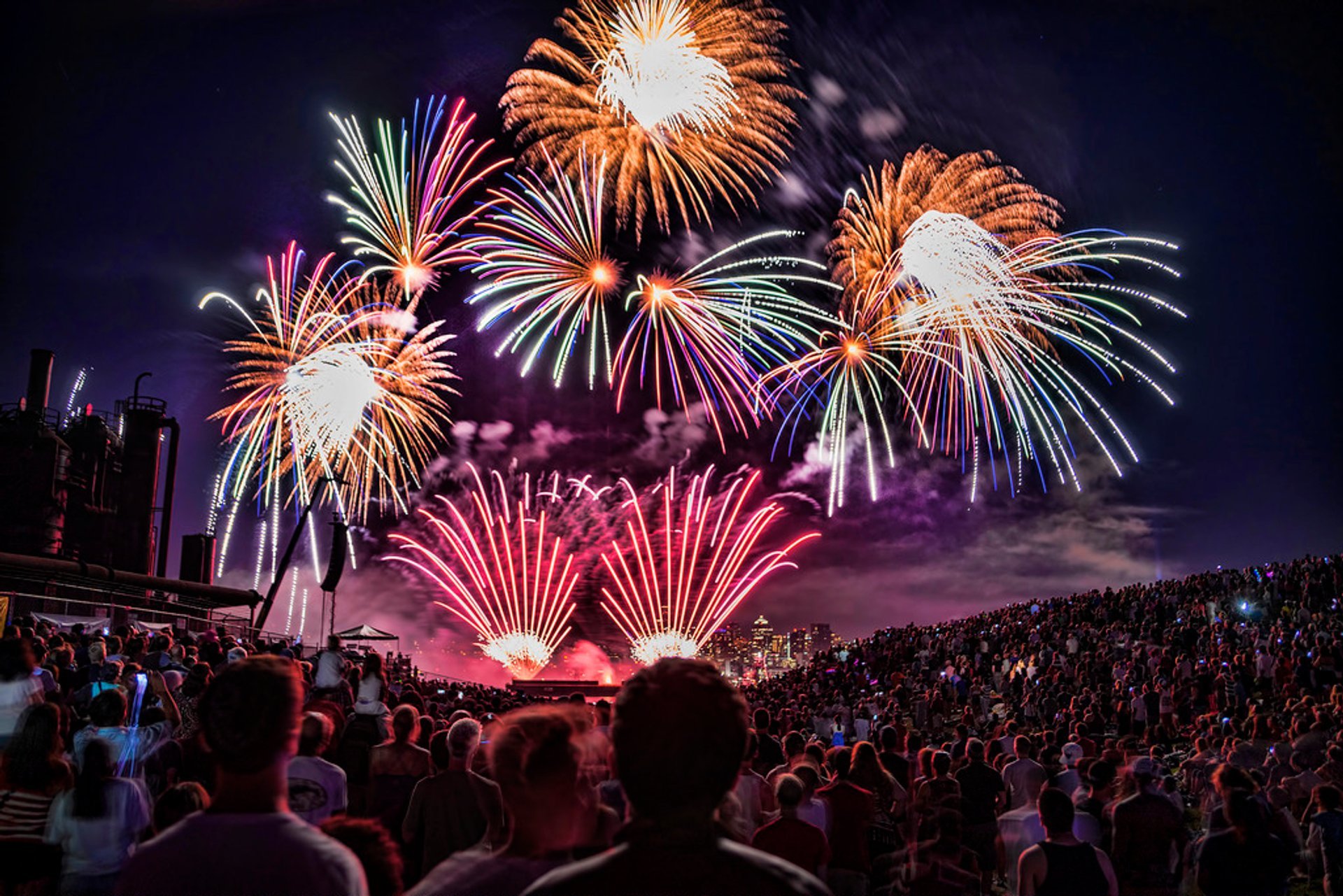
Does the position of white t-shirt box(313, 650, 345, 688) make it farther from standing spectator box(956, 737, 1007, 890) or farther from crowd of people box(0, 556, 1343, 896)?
standing spectator box(956, 737, 1007, 890)

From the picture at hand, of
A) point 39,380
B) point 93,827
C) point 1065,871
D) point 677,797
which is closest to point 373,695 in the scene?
point 93,827

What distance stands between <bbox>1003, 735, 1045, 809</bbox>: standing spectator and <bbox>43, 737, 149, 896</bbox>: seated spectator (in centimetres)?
706

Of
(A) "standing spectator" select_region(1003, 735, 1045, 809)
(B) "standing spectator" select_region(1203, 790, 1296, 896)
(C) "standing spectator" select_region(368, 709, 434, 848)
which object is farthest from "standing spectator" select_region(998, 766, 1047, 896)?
(C) "standing spectator" select_region(368, 709, 434, 848)

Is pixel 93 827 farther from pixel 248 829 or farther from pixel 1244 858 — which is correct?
pixel 1244 858

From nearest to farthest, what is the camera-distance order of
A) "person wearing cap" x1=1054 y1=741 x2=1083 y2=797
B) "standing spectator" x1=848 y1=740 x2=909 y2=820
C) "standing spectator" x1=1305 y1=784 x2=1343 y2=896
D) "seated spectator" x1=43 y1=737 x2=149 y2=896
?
"seated spectator" x1=43 y1=737 x2=149 y2=896 → "standing spectator" x1=1305 y1=784 x2=1343 y2=896 → "standing spectator" x1=848 y1=740 x2=909 y2=820 → "person wearing cap" x1=1054 y1=741 x2=1083 y2=797

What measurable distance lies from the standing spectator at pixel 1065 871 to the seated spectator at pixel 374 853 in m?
3.30

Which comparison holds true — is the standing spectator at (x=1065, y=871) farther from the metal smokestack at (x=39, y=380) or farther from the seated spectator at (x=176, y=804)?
the metal smokestack at (x=39, y=380)

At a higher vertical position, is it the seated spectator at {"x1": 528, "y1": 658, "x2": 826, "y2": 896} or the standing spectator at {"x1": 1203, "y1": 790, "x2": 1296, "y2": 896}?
the seated spectator at {"x1": 528, "y1": 658, "x2": 826, "y2": 896}

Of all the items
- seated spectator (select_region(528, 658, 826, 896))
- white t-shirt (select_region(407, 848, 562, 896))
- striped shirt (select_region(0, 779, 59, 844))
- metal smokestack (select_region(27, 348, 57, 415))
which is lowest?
striped shirt (select_region(0, 779, 59, 844))

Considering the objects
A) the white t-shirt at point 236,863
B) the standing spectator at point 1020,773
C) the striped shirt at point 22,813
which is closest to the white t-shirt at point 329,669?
the striped shirt at point 22,813

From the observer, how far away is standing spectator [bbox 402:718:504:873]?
554 cm

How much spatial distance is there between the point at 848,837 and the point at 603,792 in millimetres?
1782

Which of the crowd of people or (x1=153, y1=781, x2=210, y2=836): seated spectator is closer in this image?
the crowd of people

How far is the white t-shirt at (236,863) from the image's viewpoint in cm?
241
